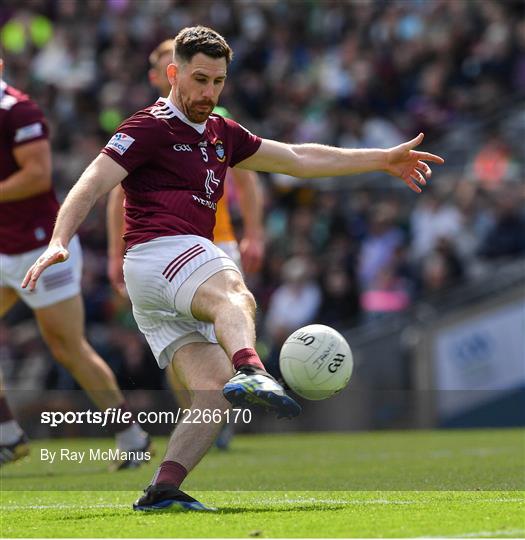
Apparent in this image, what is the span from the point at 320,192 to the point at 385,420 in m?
4.07

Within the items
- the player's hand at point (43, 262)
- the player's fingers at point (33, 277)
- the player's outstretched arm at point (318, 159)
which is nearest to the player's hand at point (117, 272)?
the player's outstretched arm at point (318, 159)

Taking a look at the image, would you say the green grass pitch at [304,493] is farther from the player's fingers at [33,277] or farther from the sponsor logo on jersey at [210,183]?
the sponsor logo on jersey at [210,183]

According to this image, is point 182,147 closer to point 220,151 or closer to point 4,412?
point 220,151

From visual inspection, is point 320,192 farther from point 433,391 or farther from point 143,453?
point 143,453

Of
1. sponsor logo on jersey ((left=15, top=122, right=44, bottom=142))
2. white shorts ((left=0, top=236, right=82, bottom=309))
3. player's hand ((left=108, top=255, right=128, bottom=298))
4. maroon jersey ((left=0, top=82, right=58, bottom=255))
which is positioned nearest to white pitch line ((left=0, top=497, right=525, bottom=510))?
white shorts ((left=0, top=236, right=82, bottom=309))

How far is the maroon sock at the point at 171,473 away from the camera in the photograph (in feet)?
20.7

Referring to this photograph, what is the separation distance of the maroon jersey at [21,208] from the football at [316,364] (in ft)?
11.6

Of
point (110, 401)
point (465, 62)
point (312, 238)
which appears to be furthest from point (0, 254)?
point (465, 62)

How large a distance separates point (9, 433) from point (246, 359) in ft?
13.2

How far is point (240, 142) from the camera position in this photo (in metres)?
7.14

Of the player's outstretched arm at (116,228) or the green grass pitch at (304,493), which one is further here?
the player's outstretched arm at (116,228)

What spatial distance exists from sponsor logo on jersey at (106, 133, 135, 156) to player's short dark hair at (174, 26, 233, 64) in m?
0.49

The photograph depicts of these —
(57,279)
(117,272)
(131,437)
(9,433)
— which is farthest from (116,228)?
(9,433)

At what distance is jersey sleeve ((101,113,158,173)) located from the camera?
257 inches
